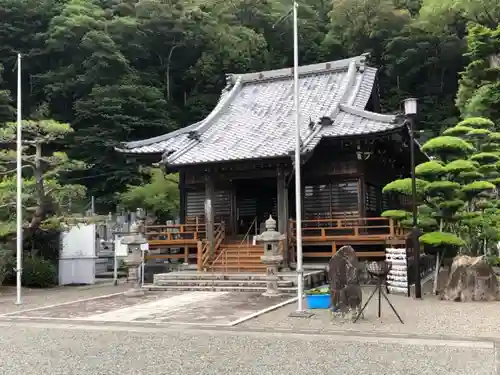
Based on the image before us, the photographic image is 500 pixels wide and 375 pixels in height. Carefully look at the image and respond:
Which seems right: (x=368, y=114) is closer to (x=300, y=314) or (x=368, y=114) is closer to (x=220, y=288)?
(x=220, y=288)

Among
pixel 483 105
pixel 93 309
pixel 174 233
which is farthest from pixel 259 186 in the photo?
pixel 483 105

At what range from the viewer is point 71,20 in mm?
40750

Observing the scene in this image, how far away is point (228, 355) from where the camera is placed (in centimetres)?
764

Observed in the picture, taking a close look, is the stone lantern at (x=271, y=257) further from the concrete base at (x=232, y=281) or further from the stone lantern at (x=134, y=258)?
the stone lantern at (x=134, y=258)

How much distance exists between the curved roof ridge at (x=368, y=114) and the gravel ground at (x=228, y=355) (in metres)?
10.6

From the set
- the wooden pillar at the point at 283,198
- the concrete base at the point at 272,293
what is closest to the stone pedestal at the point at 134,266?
the concrete base at the point at 272,293

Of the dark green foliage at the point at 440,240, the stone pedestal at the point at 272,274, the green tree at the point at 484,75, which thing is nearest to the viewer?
the dark green foliage at the point at 440,240

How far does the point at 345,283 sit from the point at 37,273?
43.0ft

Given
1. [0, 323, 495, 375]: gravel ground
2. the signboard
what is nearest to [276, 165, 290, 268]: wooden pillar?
the signboard

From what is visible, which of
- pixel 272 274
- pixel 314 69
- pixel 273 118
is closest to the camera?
pixel 272 274

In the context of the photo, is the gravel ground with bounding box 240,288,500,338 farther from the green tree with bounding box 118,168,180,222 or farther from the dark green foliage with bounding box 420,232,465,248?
the green tree with bounding box 118,168,180,222

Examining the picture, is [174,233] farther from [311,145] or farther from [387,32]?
[387,32]

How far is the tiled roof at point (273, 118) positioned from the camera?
18.2m

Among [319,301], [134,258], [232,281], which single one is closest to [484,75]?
[232,281]
